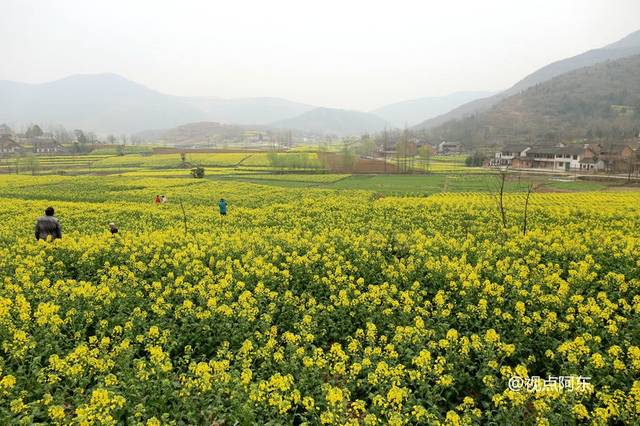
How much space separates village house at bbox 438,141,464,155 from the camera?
151375 millimetres

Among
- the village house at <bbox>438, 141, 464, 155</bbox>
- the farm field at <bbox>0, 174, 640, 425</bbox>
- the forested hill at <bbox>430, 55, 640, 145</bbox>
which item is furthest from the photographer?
→ the village house at <bbox>438, 141, 464, 155</bbox>

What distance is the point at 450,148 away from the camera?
155125mm

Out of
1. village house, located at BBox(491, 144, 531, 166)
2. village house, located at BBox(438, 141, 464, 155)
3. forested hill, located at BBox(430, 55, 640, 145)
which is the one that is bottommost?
village house, located at BBox(491, 144, 531, 166)

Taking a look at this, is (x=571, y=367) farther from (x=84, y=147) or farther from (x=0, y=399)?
(x=84, y=147)

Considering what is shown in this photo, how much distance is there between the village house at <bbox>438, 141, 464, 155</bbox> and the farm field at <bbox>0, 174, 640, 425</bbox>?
5536 inches

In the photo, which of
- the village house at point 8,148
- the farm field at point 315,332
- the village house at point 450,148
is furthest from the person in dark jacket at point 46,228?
the village house at point 450,148

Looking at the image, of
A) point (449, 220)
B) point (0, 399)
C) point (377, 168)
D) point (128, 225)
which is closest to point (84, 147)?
point (377, 168)

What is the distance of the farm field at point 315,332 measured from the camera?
21.7 feet

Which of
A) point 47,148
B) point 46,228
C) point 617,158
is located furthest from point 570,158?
point 47,148

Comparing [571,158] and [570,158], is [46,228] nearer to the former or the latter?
[571,158]

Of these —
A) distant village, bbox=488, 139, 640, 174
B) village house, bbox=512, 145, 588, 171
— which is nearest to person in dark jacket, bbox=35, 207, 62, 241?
distant village, bbox=488, 139, 640, 174

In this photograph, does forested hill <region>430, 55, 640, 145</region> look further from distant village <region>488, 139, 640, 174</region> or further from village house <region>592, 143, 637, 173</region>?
distant village <region>488, 139, 640, 174</region>

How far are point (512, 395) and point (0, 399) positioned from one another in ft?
26.6

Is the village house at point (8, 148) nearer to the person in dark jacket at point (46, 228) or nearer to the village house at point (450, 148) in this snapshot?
the person in dark jacket at point (46, 228)
